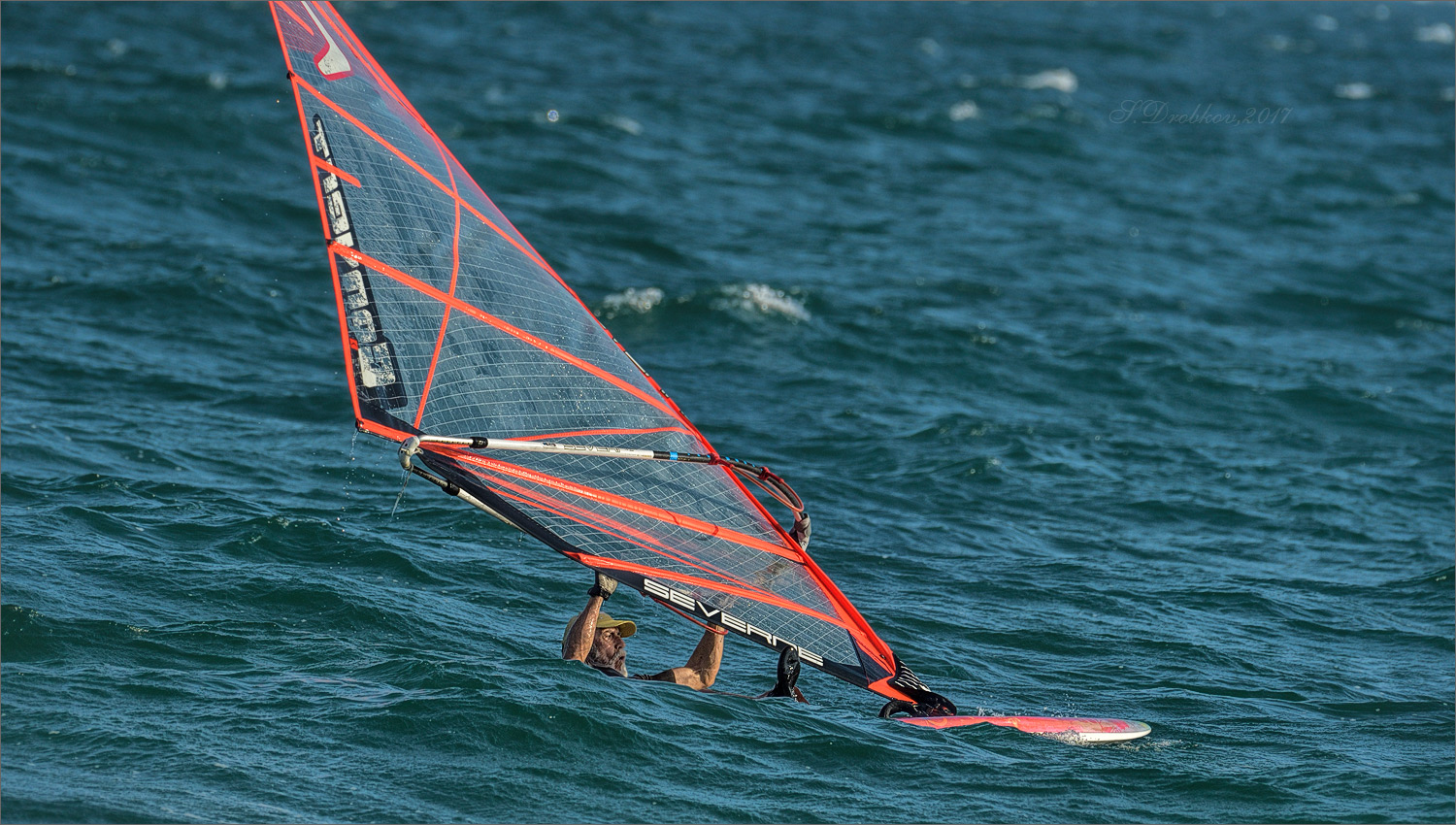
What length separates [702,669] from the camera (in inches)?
419

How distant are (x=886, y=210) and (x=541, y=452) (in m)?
20.4

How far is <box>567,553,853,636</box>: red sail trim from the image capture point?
9.59m

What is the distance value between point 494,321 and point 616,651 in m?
2.66

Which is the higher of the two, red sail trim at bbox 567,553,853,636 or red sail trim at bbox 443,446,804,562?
red sail trim at bbox 443,446,804,562

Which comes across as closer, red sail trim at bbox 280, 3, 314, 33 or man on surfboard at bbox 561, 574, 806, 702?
red sail trim at bbox 280, 3, 314, 33

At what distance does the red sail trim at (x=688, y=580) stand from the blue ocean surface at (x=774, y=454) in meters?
0.80

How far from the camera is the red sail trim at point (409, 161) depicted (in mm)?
10094

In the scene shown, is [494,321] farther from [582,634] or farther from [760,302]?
[760,302]

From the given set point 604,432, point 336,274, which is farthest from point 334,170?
point 604,432

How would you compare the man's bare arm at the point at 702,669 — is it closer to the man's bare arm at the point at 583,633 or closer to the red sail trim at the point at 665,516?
the man's bare arm at the point at 583,633

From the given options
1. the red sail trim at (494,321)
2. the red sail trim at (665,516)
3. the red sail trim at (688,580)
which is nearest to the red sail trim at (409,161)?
the red sail trim at (494,321)

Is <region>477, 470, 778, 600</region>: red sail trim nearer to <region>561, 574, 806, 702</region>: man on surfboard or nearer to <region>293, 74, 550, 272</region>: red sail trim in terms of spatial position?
<region>561, 574, 806, 702</region>: man on surfboard

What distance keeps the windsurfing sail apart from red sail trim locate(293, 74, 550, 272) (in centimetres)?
2
